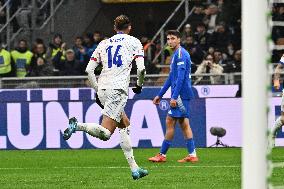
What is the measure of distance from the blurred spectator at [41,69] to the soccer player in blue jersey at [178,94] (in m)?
6.84

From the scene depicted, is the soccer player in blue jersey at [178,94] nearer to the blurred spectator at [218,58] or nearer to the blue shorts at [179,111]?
the blue shorts at [179,111]

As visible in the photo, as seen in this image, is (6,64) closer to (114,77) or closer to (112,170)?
(112,170)

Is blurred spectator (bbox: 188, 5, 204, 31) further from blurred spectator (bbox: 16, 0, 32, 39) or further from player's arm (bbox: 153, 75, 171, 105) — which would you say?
player's arm (bbox: 153, 75, 171, 105)

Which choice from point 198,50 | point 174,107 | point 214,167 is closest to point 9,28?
point 198,50

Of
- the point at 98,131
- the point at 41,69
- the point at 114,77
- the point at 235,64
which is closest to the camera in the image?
the point at 98,131

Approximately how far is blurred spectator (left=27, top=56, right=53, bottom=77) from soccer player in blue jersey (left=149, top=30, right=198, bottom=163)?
6.84 metres

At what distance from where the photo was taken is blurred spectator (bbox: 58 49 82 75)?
2177cm

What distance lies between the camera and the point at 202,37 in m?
22.7

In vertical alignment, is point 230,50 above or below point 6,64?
above

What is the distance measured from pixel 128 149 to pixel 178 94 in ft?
11.1

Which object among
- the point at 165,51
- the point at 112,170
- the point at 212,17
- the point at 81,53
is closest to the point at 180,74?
the point at 112,170

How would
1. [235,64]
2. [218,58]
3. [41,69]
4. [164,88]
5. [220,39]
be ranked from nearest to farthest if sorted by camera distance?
[164,88] → [235,64] → [218,58] → [41,69] → [220,39]

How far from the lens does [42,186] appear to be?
11.5 meters

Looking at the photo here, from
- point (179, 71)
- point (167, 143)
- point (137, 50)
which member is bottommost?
point (167, 143)
